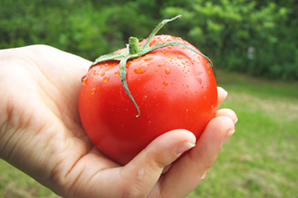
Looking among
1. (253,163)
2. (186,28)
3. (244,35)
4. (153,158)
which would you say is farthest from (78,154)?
(244,35)

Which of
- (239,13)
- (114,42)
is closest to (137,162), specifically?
(114,42)

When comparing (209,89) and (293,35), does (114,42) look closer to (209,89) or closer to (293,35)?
(293,35)

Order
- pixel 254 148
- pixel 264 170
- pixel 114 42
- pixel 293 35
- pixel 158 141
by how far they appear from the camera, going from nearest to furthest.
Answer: pixel 158 141, pixel 264 170, pixel 254 148, pixel 114 42, pixel 293 35

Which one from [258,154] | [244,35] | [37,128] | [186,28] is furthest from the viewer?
[186,28]

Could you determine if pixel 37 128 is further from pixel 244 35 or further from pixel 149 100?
pixel 244 35

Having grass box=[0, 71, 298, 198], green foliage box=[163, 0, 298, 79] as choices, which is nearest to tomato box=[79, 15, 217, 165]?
grass box=[0, 71, 298, 198]

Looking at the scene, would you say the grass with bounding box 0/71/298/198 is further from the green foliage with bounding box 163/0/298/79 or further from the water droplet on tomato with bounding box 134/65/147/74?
the green foliage with bounding box 163/0/298/79
